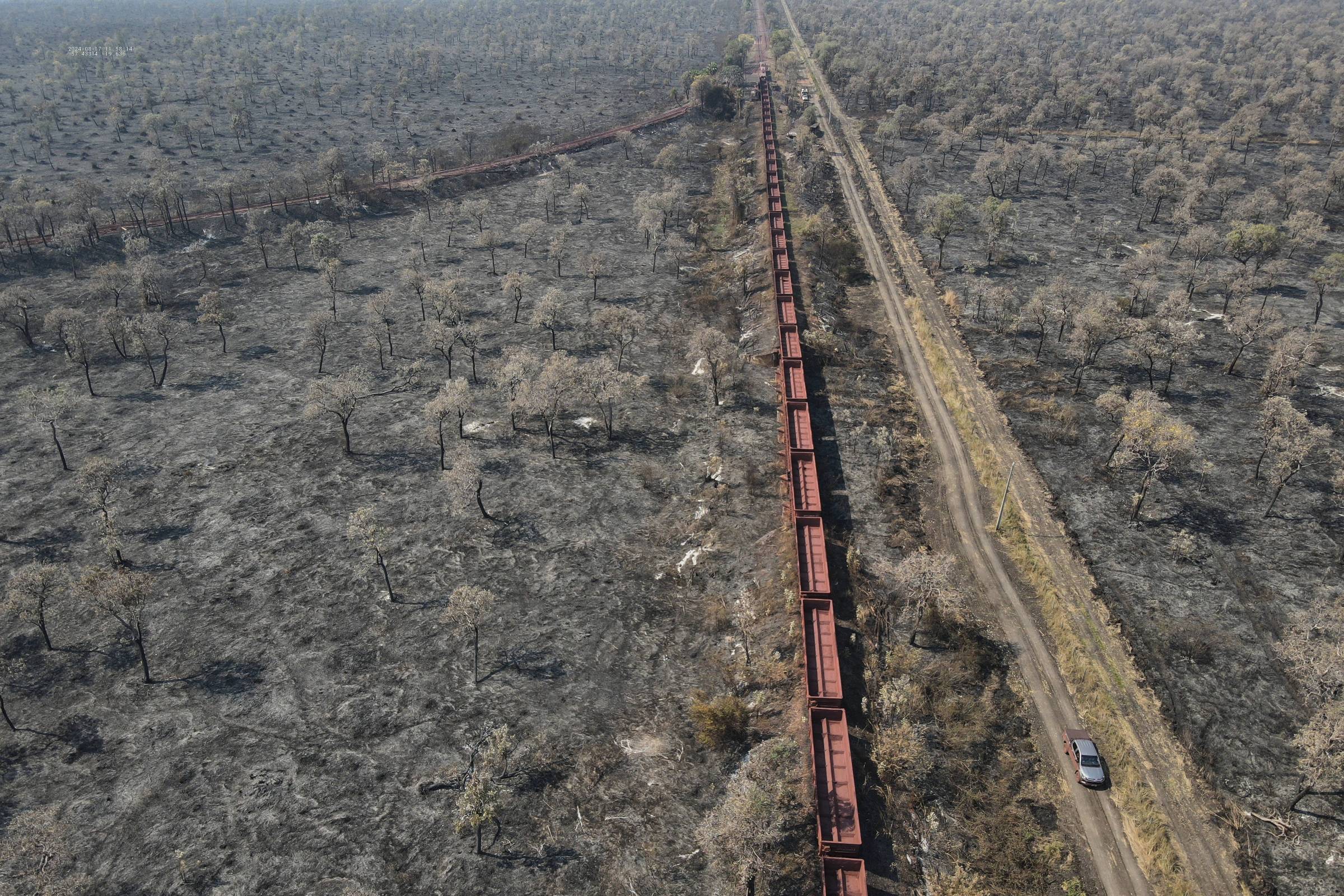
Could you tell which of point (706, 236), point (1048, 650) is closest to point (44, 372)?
point (706, 236)

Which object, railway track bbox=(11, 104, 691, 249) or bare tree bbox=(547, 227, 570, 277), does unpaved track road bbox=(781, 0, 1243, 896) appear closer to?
bare tree bbox=(547, 227, 570, 277)

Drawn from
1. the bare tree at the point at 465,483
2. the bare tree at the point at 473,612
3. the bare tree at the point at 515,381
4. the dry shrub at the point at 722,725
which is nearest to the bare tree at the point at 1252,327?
the dry shrub at the point at 722,725

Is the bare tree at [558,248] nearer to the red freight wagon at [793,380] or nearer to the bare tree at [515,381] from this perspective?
the bare tree at [515,381]

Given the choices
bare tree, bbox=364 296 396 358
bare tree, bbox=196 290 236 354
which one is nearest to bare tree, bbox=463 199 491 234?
bare tree, bbox=364 296 396 358

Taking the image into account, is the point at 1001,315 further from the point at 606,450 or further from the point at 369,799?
the point at 369,799

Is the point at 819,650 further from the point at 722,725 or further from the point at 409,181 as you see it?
the point at 409,181

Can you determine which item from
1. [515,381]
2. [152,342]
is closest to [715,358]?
[515,381]

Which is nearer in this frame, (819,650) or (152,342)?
(819,650)
